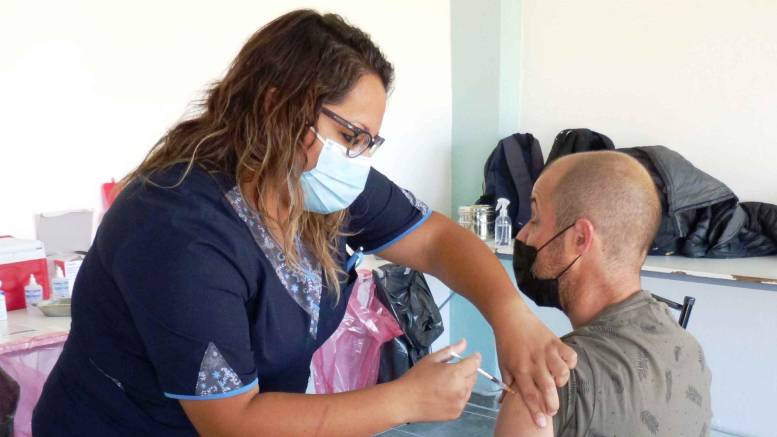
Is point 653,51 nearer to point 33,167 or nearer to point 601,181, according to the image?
point 601,181

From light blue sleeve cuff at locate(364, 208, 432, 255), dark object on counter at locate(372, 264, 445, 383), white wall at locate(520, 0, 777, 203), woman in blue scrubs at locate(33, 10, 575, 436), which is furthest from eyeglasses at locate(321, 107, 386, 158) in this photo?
white wall at locate(520, 0, 777, 203)

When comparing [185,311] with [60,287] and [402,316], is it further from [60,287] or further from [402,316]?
[402,316]

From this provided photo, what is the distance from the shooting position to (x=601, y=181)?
4.32 feet

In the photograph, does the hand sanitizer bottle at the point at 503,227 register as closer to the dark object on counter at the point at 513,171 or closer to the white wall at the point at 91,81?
the dark object on counter at the point at 513,171

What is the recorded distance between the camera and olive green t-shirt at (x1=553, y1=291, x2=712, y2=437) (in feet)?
3.56

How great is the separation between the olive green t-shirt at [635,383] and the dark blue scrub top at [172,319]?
412 mm

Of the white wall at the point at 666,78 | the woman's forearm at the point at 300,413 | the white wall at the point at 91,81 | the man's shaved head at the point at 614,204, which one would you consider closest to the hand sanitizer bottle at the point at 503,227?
the white wall at the point at 666,78

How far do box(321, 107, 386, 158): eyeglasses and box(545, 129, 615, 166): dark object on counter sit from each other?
2393mm

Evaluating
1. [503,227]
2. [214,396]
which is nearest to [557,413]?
[214,396]

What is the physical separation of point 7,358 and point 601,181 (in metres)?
1.51

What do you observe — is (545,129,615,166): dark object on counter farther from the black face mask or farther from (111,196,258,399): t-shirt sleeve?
(111,196,258,399): t-shirt sleeve

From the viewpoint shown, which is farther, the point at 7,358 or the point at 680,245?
the point at 680,245

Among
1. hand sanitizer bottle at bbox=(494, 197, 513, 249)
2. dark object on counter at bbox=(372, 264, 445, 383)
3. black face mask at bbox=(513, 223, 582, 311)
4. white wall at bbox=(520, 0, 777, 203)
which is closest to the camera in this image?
black face mask at bbox=(513, 223, 582, 311)

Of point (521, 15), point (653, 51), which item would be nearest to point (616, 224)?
point (653, 51)
